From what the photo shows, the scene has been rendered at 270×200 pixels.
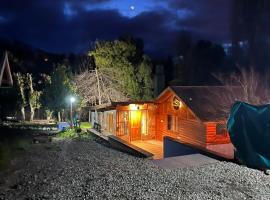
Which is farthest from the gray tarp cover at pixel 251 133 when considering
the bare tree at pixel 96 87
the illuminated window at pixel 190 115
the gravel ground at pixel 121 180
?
the bare tree at pixel 96 87

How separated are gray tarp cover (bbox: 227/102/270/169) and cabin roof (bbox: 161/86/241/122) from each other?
527cm

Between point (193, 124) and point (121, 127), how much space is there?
4657 millimetres

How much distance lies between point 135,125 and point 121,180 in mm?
10733

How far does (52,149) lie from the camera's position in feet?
44.4

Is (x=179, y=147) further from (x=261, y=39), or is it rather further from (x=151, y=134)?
(x=261, y=39)

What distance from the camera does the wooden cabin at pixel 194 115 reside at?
16.3 metres

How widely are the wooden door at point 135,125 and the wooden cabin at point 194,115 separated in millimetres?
1580

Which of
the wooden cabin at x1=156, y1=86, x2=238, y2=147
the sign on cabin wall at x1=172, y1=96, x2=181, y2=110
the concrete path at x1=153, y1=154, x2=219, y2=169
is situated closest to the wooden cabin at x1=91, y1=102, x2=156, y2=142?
the wooden cabin at x1=156, y1=86, x2=238, y2=147

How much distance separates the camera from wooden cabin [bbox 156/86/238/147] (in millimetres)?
16328

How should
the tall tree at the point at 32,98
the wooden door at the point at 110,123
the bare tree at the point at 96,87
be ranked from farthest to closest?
the tall tree at the point at 32,98
the bare tree at the point at 96,87
the wooden door at the point at 110,123

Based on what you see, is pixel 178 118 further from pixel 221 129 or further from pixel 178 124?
pixel 221 129

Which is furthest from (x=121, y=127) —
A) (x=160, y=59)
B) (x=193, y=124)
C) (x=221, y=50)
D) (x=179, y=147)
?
(x=221, y=50)

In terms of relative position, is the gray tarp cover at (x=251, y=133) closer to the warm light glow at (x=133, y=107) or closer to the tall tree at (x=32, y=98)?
the warm light glow at (x=133, y=107)

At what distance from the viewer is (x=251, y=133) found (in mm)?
10180
